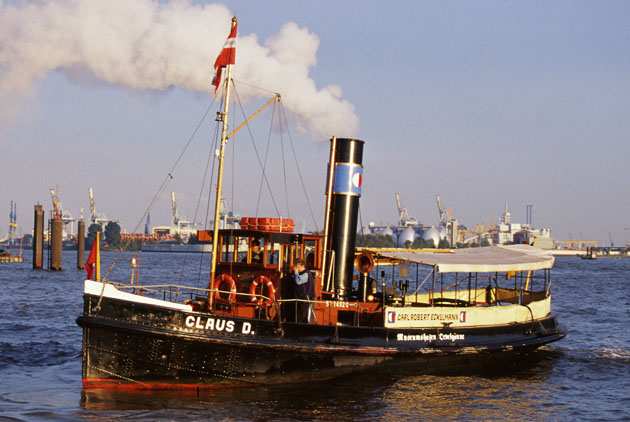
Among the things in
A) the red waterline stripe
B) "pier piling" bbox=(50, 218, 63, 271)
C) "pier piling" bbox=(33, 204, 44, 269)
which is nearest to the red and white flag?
the red waterline stripe

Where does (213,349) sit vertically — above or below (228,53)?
below

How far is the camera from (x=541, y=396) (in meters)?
16.8

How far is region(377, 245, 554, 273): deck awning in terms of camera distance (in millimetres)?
17500

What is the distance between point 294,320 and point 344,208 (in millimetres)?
3508

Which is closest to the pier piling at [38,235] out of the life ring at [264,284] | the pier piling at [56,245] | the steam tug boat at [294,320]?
the pier piling at [56,245]

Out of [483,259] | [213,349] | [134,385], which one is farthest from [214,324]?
[483,259]

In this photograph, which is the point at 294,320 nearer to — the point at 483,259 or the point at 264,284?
the point at 264,284

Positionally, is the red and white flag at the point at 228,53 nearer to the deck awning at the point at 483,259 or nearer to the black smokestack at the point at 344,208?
the black smokestack at the point at 344,208

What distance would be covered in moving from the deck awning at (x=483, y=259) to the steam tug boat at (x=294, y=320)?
0.04 meters

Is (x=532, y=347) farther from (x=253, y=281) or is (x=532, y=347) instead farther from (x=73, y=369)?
(x=73, y=369)

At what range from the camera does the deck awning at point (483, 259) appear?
57.4ft

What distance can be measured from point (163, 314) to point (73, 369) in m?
5.13

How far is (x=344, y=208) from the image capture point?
720 inches

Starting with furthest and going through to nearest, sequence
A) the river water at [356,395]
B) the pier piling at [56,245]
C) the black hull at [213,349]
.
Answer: the pier piling at [56,245] → the black hull at [213,349] → the river water at [356,395]
